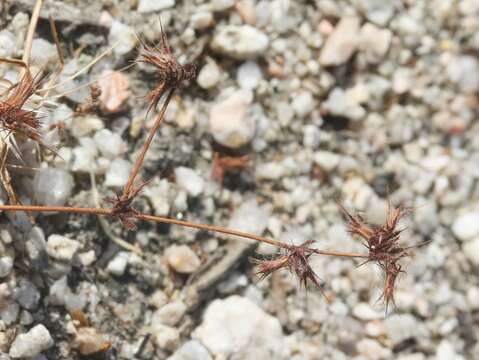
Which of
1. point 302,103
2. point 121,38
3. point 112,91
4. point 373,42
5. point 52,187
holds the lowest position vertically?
point 52,187

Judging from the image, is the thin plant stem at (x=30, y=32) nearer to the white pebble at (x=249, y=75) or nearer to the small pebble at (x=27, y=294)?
the small pebble at (x=27, y=294)

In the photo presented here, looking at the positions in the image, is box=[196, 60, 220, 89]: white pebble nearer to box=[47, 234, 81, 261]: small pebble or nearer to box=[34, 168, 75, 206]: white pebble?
box=[34, 168, 75, 206]: white pebble

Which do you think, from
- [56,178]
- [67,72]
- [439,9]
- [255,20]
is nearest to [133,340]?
[56,178]

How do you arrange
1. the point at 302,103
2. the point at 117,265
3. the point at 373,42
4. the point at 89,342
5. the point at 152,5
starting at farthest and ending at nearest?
the point at 373,42 → the point at 302,103 → the point at 152,5 → the point at 117,265 → the point at 89,342

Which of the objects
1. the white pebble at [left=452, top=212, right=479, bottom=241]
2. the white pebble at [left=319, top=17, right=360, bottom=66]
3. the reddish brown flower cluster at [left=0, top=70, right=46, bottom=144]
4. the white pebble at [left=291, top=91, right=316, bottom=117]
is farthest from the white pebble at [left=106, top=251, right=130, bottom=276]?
the white pebble at [left=452, top=212, right=479, bottom=241]

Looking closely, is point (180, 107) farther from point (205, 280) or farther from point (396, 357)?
point (396, 357)

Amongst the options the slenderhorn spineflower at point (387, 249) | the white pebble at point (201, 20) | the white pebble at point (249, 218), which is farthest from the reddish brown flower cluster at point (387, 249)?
the white pebble at point (201, 20)

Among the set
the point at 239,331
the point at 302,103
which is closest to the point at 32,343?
the point at 239,331

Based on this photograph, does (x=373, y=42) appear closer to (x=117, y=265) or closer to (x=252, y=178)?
(x=252, y=178)

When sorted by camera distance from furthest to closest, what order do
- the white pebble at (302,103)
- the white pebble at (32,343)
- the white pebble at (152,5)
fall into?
the white pebble at (302,103)
the white pebble at (152,5)
the white pebble at (32,343)
